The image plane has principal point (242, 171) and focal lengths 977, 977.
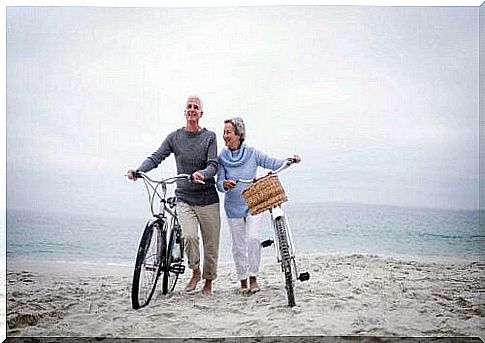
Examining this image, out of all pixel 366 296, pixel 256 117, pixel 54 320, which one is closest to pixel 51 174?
pixel 54 320

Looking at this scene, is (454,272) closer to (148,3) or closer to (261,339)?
(261,339)

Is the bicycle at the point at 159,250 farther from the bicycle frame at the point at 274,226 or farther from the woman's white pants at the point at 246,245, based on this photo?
the bicycle frame at the point at 274,226

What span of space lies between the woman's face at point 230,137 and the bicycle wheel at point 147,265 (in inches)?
28.5

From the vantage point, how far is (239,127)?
6633 millimetres

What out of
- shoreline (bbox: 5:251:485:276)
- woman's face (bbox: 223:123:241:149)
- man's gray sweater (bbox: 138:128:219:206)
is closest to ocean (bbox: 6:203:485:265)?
shoreline (bbox: 5:251:485:276)

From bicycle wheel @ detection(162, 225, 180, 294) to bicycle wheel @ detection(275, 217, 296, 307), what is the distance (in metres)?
0.70

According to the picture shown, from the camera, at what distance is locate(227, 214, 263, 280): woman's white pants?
653 centimetres

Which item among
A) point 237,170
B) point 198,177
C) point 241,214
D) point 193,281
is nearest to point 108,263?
point 193,281

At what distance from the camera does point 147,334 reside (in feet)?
21.2

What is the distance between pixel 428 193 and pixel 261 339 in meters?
1.53

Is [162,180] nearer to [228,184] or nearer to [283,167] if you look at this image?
[228,184]

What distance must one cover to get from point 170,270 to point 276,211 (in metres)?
0.81

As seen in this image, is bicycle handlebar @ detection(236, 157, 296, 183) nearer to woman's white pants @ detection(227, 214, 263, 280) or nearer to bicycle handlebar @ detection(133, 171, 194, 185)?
woman's white pants @ detection(227, 214, 263, 280)

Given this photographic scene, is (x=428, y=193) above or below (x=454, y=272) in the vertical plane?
above
